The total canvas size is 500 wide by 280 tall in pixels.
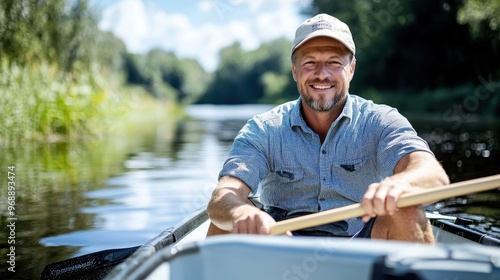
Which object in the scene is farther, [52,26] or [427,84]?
[427,84]

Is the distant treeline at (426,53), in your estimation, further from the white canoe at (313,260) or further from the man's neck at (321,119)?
the white canoe at (313,260)

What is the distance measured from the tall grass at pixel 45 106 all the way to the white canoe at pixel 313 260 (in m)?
8.75

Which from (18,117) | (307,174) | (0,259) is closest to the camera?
(307,174)

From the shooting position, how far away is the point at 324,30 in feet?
8.43

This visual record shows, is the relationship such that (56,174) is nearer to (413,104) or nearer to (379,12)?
(413,104)

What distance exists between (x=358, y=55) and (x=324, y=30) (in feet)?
100

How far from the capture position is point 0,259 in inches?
145

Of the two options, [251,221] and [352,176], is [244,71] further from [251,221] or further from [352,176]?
[251,221]

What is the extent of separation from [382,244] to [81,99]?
10547 millimetres

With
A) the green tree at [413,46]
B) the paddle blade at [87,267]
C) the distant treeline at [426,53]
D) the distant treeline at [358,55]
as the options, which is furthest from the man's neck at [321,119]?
the green tree at [413,46]

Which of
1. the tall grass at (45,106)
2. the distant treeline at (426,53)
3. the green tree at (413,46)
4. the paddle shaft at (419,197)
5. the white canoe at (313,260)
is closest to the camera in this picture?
the white canoe at (313,260)

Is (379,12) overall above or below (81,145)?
above

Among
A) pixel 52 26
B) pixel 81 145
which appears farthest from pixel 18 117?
pixel 52 26

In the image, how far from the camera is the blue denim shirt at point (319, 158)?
8.29 feet
